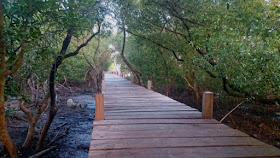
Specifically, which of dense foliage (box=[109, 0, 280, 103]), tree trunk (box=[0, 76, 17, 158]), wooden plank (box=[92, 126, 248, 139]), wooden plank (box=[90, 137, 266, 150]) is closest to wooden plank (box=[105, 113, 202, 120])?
wooden plank (box=[92, 126, 248, 139])

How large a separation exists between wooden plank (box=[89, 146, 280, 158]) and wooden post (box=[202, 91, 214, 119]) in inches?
42.2

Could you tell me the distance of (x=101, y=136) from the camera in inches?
95.4

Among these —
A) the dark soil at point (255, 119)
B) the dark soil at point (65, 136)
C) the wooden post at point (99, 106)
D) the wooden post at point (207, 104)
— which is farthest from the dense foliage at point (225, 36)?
the dark soil at point (65, 136)

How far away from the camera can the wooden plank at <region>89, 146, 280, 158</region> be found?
195 centimetres

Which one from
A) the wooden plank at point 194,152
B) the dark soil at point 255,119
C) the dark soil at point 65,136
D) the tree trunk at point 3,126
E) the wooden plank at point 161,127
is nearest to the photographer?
the wooden plank at point 194,152

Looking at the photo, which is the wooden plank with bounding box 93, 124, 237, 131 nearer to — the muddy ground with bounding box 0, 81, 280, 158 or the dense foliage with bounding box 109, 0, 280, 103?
the dense foliage with bounding box 109, 0, 280, 103

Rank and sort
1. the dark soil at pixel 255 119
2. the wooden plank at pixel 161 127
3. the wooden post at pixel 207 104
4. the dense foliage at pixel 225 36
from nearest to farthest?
the wooden plank at pixel 161 127
the wooden post at pixel 207 104
the dense foliage at pixel 225 36
the dark soil at pixel 255 119

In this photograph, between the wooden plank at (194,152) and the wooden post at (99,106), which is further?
the wooden post at (99,106)

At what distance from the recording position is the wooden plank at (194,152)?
1.95 meters

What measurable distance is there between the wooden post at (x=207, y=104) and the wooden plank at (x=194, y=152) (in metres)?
1.07

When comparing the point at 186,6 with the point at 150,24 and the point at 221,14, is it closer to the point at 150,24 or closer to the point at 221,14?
the point at 221,14

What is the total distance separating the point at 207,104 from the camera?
3195 millimetres

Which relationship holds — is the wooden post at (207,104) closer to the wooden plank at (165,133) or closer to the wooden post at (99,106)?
the wooden plank at (165,133)

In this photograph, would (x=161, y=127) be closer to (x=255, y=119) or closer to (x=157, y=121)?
(x=157, y=121)
